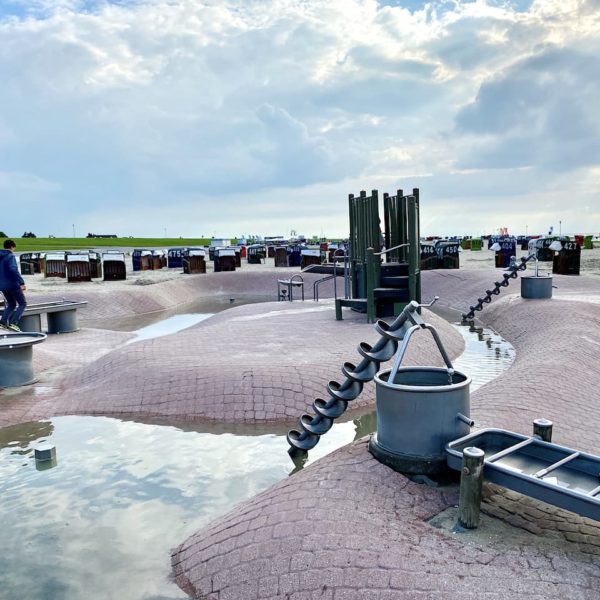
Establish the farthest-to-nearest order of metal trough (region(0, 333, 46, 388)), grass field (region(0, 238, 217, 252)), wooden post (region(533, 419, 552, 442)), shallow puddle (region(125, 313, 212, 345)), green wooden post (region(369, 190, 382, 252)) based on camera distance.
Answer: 1. grass field (region(0, 238, 217, 252))
2. shallow puddle (region(125, 313, 212, 345))
3. green wooden post (region(369, 190, 382, 252))
4. metal trough (region(0, 333, 46, 388))
5. wooden post (region(533, 419, 552, 442))

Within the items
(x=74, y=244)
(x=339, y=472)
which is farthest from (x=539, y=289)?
(x=74, y=244)

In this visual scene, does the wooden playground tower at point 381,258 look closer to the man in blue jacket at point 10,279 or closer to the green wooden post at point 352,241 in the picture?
the green wooden post at point 352,241

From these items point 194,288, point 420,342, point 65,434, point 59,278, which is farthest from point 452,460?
point 59,278

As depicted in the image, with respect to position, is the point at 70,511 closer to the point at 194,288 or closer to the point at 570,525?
the point at 570,525

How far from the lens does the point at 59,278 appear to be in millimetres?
33969

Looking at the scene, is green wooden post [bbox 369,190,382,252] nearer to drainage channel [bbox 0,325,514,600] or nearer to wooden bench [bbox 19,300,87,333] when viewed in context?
drainage channel [bbox 0,325,514,600]

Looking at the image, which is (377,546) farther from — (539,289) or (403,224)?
(539,289)

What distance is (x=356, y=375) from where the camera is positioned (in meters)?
5.56

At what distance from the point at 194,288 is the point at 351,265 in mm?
15827

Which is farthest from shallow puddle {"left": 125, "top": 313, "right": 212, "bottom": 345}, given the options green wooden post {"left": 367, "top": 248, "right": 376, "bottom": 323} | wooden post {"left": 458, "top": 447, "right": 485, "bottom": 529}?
wooden post {"left": 458, "top": 447, "right": 485, "bottom": 529}

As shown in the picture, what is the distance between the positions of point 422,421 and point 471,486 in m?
0.75

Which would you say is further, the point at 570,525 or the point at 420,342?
the point at 420,342

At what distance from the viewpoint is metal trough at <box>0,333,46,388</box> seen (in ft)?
32.9

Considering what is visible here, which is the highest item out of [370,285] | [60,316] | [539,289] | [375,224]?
[375,224]
